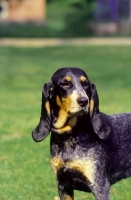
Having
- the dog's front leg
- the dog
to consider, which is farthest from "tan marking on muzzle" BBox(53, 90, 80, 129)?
the dog's front leg

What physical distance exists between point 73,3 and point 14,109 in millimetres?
32625

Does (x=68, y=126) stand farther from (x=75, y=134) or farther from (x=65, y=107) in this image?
(x=65, y=107)

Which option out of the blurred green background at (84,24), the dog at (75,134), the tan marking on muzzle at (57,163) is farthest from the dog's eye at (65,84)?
the blurred green background at (84,24)

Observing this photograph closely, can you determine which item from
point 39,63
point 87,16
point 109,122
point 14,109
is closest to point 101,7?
point 87,16

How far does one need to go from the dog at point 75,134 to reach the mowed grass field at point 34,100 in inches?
70.2

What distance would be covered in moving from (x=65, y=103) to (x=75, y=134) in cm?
34

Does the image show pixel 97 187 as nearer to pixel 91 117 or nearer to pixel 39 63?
pixel 91 117

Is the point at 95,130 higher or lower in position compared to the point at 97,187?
higher

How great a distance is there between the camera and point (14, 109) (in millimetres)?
14211

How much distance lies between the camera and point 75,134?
591cm

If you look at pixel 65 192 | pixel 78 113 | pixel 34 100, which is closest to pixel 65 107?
pixel 78 113

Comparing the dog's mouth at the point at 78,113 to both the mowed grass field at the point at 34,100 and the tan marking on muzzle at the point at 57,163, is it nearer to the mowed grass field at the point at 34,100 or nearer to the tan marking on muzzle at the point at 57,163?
the tan marking on muzzle at the point at 57,163

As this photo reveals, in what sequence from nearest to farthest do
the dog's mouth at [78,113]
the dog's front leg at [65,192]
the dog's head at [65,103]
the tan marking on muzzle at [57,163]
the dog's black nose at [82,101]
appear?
the dog's black nose at [82,101], the dog's mouth at [78,113], the dog's head at [65,103], the tan marking on muzzle at [57,163], the dog's front leg at [65,192]

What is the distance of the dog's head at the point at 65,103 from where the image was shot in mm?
5730
